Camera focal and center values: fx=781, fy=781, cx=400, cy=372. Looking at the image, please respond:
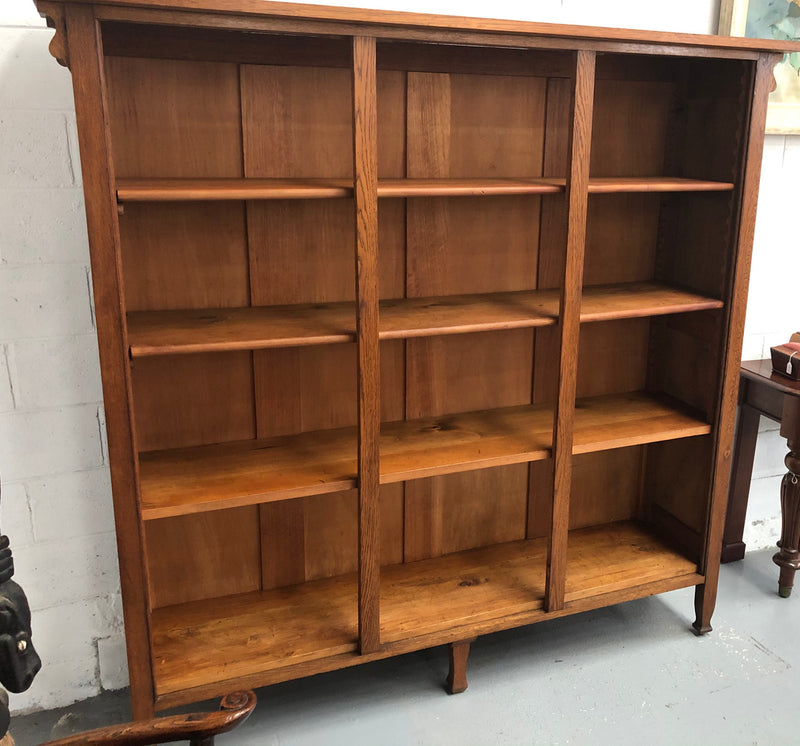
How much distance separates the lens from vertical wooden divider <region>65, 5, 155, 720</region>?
1.47 metres

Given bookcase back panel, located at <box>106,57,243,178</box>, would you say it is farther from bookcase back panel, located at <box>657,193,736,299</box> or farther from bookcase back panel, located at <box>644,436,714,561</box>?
bookcase back panel, located at <box>644,436,714,561</box>

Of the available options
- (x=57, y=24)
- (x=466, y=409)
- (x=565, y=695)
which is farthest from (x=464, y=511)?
(x=57, y=24)

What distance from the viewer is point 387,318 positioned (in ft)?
6.49

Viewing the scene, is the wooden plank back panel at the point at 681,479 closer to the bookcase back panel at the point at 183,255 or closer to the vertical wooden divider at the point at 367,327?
the vertical wooden divider at the point at 367,327

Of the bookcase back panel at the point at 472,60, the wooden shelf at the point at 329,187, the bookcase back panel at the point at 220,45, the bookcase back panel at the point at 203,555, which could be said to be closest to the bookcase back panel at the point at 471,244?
the wooden shelf at the point at 329,187

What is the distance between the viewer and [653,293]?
2260 mm

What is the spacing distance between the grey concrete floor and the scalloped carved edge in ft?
5.33

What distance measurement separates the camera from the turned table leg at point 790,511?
242 cm

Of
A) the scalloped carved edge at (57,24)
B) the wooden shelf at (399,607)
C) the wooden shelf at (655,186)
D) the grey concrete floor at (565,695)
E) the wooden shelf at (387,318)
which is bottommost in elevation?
the grey concrete floor at (565,695)

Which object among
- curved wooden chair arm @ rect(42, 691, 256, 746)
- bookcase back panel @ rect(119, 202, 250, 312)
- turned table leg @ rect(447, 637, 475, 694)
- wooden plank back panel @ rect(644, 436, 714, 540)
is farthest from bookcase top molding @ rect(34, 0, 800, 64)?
turned table leg @ rect(447, 637, 475, 694)

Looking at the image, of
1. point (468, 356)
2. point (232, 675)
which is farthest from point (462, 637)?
point (468, 356)

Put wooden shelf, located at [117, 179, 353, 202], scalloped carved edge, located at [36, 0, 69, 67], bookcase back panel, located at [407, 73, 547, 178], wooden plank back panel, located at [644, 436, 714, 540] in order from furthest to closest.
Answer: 1. wooden plank back panel, located at [644, 436, 714, 540]
2. bookcase back panel, located at [407, 73, 547, 178]
3. wooden shelf, located at [117, 179, 353, 202]
4. scalloped carved edge, located at [36, 0, 69, 67]

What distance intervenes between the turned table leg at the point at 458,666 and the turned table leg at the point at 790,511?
1.18 meters

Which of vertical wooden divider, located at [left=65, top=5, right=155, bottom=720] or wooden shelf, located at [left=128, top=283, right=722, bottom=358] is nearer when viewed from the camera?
vertical wooden divider, located at [left=65, top=5, right=155, bottom=720]
